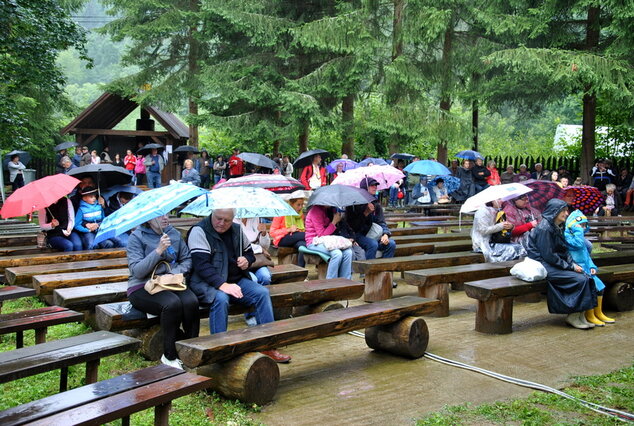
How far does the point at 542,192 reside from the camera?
946cm

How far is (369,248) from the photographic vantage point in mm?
9367

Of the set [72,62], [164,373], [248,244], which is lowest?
[164,373]

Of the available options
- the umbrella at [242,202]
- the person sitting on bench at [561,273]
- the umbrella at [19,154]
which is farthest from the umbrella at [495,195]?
the umbrella at [19,154]

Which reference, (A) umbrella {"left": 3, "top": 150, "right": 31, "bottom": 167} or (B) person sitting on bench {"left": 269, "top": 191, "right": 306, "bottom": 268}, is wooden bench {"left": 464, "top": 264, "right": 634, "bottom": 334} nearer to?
(B) person sitting on bench {"left": 269, "top": 191, "right": 306, "bottom": 268}

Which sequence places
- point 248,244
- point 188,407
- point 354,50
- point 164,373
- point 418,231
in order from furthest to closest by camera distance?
point 354,50 → point 418,231 → point 248,244 → point 188,407 → point 164,373

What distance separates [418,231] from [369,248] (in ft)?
8.87

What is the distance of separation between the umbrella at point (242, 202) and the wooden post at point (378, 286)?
234cm

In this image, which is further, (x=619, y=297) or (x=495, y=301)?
(x=619, y=297)

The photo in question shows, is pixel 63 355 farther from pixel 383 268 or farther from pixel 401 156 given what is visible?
pixel 401 156

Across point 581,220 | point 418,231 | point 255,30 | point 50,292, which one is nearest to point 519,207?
point 581,220

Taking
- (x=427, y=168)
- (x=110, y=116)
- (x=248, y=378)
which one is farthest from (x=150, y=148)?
(x=248, y=378)

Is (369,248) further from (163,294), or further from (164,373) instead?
(164,373)

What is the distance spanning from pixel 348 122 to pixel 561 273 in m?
16.7

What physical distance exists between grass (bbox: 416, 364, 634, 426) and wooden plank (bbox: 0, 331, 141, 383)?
2342 millimetres
